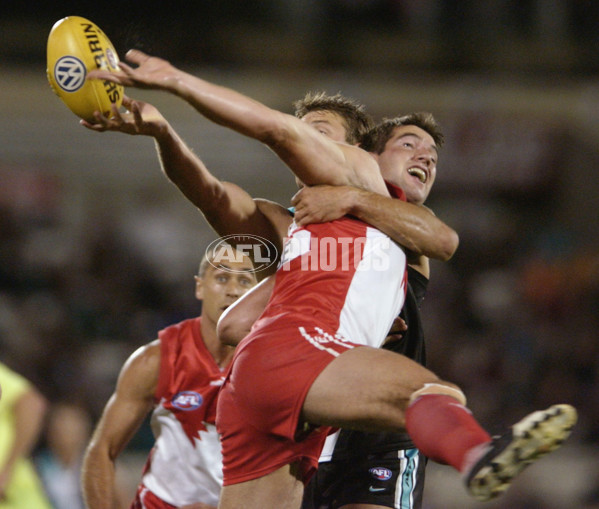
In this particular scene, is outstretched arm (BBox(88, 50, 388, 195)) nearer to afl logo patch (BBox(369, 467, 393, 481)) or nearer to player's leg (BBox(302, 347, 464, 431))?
player's leg (BBox(302, 347, 464, 431))

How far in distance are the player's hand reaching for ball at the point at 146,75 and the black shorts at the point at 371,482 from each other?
2.05 m

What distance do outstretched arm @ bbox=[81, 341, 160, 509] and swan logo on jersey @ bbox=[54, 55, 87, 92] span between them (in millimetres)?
1681

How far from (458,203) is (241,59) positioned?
321 cm

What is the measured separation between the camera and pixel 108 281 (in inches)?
373

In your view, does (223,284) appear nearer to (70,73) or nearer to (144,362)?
(144,362)

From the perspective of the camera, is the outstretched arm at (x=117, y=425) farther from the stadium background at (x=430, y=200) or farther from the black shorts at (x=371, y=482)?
the stadium background at (x=430, y=200)

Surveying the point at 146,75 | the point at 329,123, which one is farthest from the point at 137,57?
the point at 329,123

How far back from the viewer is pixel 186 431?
4.38 m

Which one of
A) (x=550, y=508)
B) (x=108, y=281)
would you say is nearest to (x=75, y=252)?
(x=108, y=281)

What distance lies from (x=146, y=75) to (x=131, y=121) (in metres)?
0.40

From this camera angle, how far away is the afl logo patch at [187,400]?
4355mm

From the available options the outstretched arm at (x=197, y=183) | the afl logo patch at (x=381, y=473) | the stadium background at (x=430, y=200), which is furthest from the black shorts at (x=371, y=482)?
the stadium background at (x=430, y=200)

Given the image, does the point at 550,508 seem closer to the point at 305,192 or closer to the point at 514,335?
the point at 514,335

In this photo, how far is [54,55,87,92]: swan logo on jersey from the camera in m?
3.15
